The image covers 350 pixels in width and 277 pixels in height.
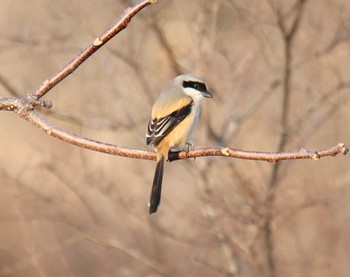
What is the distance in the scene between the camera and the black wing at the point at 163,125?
3830mm

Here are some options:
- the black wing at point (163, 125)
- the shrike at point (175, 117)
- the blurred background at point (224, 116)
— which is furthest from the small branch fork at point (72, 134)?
the blurred background at point (224, 116)

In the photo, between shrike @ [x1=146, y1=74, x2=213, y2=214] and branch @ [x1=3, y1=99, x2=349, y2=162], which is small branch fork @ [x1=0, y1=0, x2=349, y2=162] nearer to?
branch @ [x1=3, y1=99, x2=349, y2=162]

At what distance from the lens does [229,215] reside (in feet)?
17.4

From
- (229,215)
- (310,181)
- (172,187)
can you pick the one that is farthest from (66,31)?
(172,187)

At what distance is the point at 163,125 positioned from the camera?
13.0 ft

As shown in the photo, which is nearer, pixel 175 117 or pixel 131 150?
pixel 131 150

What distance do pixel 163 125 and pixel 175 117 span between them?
0.15m

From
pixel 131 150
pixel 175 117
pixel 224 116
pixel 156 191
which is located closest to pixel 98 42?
pixel 131 150

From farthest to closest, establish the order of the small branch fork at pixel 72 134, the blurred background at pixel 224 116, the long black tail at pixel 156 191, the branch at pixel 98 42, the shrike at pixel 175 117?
the blurred background at pixel 224 116 < the shrike at pixel 175 117 < the long black tail at pixel 156 191 < the small branch fork at pixel 72 134 < the branch at pixel 98 42

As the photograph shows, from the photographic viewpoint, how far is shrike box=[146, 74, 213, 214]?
3.81 meters

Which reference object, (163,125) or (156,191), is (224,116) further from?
(156,191)

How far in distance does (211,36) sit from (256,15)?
0.46 meters

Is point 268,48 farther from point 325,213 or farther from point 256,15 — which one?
point 325,213

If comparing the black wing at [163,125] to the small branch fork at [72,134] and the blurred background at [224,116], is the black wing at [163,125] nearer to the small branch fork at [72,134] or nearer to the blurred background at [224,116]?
the blurred background at [224,116]
